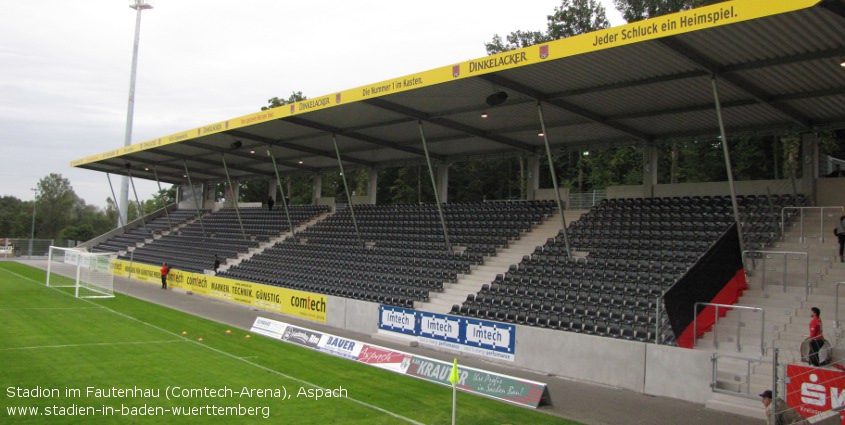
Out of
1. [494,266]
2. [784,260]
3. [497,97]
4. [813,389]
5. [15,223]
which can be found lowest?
[813,389]

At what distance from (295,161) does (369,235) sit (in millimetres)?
9001

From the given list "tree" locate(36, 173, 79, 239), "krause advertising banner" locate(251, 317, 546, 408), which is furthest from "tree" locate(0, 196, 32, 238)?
"krause advertising banner" locate(251, 317, 546, 408)

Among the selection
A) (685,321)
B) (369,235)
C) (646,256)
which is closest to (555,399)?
(685,321)

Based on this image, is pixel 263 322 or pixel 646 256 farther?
pixel 263 322

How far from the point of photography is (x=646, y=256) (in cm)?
1745

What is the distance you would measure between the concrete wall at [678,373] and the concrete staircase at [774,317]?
28 centimetres

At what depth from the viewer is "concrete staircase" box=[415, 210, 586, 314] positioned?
20.0 meters

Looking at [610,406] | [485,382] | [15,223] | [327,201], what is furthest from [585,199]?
[15,223]

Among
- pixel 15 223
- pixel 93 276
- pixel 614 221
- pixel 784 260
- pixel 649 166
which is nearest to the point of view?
pixel 784 260

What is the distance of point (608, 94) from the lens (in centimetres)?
1730

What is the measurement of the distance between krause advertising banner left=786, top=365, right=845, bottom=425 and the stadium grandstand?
0.99ft

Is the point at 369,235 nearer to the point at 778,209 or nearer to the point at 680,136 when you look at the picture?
the point at 680,136

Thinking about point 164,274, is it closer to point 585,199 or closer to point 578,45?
point 585,199

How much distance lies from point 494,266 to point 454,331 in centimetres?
517
